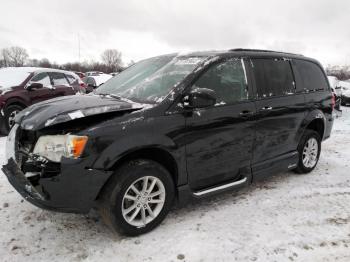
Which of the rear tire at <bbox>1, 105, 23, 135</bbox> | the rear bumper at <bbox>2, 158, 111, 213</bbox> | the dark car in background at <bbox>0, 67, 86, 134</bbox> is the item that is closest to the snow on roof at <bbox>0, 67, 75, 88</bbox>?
the dark car in background at <bbox>0, 67, 86, 134</bbox>

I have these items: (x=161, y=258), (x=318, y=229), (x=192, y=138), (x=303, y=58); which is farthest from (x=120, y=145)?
(x=303, y=58)

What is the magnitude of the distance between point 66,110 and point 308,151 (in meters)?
3.70

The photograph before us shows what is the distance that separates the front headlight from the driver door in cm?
109

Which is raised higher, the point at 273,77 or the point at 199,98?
the point at 273,77

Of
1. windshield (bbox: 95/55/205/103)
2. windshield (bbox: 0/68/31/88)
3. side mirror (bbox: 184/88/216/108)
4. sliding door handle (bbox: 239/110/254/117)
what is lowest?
sliding door handle (bbox: 239/110/254/117)

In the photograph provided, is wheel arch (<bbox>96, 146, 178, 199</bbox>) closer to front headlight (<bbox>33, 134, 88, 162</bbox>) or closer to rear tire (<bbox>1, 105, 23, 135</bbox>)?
front headlight (<bbox>33, 134, 88, 162</bbox>)

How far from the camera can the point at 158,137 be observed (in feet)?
10.3

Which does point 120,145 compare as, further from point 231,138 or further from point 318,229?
point 318,229

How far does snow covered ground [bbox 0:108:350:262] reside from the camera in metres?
2.94

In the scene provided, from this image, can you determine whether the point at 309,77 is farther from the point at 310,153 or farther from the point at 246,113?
the point at 246,113

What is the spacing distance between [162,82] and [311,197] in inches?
95.7

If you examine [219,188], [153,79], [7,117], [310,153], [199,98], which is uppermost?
[153,79]

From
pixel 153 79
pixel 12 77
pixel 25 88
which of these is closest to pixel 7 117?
pixel 25 88

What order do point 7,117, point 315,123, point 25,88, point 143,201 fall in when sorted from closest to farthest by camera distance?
1. point 143,201
2. point 315,123
3. point 7,117
4. point 25,88
